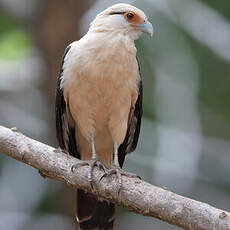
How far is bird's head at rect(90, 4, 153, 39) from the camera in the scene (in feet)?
19.5

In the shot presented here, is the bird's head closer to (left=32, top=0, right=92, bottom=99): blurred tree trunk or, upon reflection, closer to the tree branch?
the tree branch

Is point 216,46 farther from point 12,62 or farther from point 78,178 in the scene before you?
point 78,178

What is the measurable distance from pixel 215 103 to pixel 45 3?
3.86 m

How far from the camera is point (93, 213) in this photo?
235 inches

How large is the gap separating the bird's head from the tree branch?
1.56 m

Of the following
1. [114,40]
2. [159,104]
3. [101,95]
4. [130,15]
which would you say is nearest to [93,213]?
[101,95]

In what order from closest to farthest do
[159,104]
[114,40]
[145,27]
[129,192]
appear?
[129,192] → [114,40] → [145,27] → [159,104]

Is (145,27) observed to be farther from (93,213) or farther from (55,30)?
(55,30)

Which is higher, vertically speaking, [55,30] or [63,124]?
[55,30]

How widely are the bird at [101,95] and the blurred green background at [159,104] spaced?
2.86 m

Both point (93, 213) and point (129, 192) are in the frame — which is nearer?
point (129, 192)

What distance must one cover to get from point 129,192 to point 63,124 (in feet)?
5.16

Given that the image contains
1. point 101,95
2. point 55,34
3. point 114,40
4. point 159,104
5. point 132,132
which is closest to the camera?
point 101,95

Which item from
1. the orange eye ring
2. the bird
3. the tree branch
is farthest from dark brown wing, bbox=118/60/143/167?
the tree branch
